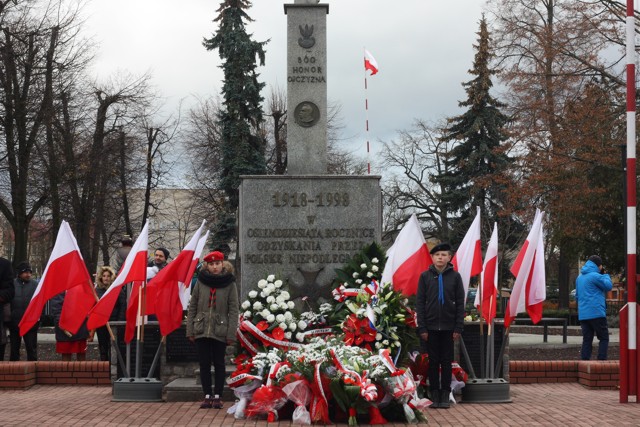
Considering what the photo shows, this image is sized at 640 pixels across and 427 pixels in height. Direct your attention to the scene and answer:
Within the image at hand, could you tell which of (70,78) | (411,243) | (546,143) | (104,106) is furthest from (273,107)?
(411,243)

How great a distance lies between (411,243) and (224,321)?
8.63ft

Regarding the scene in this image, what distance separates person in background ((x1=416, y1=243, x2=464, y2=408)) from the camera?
1155cm

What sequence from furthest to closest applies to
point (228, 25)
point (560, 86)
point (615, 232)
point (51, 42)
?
point (228, 25), point (615, 232), point (560, 86), point (51, 42)

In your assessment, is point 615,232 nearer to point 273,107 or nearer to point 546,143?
point 546,143

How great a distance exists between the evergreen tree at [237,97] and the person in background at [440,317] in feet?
94.8

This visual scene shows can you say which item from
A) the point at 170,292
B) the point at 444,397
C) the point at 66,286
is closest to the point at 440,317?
the point at 444,397

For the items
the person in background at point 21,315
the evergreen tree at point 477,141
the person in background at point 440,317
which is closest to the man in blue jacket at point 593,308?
the person in background at point 440,317

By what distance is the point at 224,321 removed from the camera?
1152cm

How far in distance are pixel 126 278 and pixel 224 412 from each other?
2252 millimetres

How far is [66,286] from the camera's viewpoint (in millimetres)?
12609

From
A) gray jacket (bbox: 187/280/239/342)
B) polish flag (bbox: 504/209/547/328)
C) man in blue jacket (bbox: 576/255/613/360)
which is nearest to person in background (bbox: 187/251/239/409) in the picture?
gray jacket (bbox: 187/280/239/342)

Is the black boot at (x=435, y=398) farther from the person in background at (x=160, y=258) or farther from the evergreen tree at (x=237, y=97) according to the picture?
the evergreen tree at (x=237, y=97)

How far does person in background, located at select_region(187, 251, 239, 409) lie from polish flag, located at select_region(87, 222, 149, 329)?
1094 mm

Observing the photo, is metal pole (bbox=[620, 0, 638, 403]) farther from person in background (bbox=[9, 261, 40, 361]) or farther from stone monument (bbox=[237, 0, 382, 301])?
person in background (bbox=[9, 261, 40, 361])
